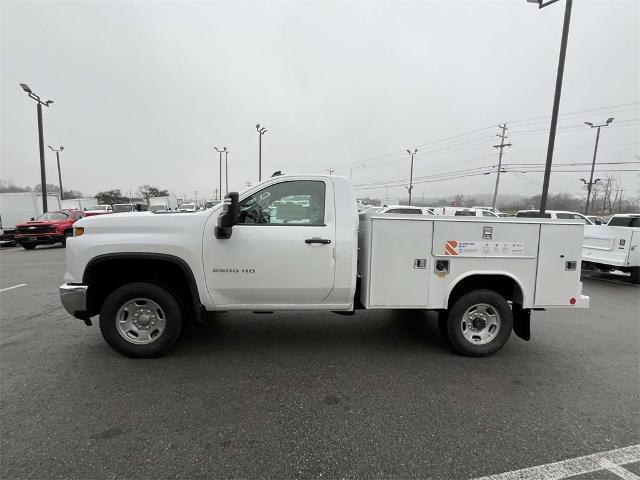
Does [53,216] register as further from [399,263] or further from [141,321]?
[399,263]

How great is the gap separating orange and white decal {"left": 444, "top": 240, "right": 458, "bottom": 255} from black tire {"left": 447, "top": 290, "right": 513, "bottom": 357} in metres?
0.56

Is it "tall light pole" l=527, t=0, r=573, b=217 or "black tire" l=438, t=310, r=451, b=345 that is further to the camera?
"tall light pole" l=527, t=0, r=573, b=217

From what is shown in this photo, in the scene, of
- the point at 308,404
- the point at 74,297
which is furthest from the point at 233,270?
the point at 74,297

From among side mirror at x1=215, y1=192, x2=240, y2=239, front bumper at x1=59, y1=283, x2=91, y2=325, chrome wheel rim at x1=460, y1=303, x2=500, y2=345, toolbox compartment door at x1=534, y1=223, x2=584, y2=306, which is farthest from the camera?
chrome wheel rim at x1=460, y1=303, x2=500, y2=345

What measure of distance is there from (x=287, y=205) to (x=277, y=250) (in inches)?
21.7

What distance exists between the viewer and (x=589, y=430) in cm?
289

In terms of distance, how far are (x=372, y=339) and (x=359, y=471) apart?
246 centimetres

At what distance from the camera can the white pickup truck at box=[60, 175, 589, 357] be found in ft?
12.6

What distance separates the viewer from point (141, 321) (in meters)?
4.00

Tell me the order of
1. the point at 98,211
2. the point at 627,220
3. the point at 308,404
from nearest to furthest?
1. the point at 308,404
2. the point at 627,220
3. the point at 98,211

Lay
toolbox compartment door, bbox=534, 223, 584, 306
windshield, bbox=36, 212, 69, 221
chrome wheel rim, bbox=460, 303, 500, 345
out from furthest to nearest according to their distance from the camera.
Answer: windshield, bbox=36, 212, 69, 221 → chrome wheel rim, bbox=460, 303, 500, 345 → toolbox compartment door, bbox=534, 223, 584, 306

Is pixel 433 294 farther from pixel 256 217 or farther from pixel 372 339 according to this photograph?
pixel 256 217

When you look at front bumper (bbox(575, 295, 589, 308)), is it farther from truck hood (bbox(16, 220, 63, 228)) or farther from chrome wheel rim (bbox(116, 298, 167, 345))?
truck hood (bbox(16, 220, 63, 228))

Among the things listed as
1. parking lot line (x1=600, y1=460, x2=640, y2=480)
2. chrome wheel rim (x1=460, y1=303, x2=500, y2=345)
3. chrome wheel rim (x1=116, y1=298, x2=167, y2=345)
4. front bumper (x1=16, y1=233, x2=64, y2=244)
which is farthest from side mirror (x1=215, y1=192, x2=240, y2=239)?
front bumper (x1=16, y1=233, x2=64, y2=244)
